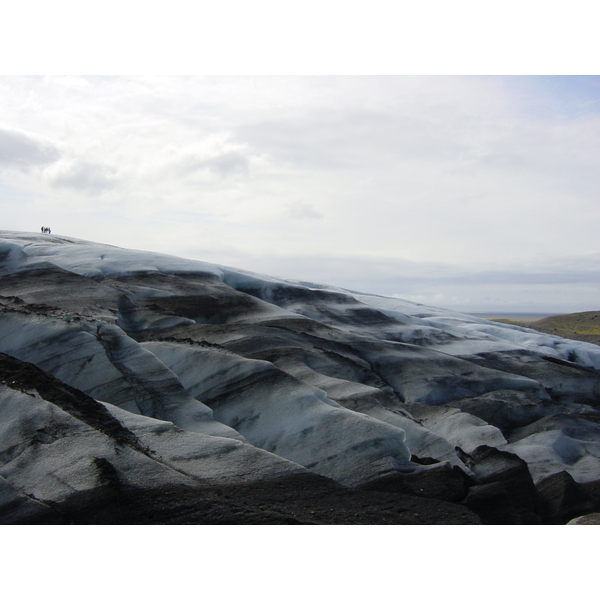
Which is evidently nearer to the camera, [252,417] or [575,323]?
[252,417]

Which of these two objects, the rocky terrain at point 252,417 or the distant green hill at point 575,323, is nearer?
the rocky terrain at point 252,417

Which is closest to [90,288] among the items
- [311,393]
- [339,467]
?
[311,393]

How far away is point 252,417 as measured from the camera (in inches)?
613

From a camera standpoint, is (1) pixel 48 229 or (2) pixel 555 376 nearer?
(2) pixel 555 376

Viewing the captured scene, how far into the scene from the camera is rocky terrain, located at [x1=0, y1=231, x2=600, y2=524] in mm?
11008

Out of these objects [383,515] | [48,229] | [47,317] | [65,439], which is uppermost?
[48,229]

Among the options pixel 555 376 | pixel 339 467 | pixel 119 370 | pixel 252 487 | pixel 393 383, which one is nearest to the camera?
pixel 252 487

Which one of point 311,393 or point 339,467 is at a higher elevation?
point 311,393

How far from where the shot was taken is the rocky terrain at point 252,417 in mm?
11008

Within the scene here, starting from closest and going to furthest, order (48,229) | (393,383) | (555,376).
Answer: (393,383)
(555,376)
(48,229)

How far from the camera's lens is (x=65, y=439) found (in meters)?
Result: 11.8

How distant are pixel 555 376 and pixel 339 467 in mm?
17215

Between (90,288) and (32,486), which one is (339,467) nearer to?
(32,486)

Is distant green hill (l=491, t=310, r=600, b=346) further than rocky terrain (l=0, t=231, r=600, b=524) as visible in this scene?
Yes
